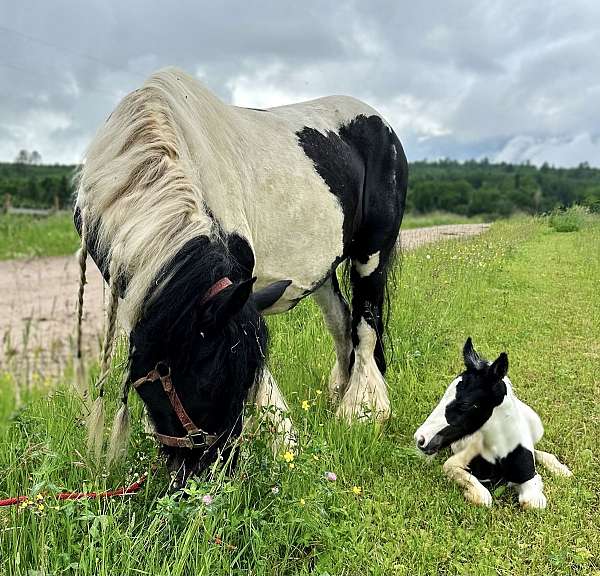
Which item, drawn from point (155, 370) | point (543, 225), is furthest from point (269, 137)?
point (543, 225)

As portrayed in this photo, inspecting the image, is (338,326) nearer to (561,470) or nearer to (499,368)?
(499,368)

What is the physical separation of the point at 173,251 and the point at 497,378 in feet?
6.46

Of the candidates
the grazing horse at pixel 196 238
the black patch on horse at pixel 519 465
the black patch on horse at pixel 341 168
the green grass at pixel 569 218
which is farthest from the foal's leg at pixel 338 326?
the green grass at pixel 569 218

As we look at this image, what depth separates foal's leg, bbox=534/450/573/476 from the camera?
3363mm

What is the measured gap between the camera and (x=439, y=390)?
14.6 ft

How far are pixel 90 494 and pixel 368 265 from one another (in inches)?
100

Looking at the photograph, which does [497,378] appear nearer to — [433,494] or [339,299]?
[433,494]

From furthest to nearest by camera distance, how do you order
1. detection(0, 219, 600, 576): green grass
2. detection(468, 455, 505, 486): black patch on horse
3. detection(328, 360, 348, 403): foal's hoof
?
detection(328, 360, 348, 403): foal's hoof → detection(468, 455, 505, 486): black patch on horse → detection(0, 219, 600, 576): green grass

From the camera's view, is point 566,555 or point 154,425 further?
point 566,555

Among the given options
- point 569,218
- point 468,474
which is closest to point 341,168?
point 468,474

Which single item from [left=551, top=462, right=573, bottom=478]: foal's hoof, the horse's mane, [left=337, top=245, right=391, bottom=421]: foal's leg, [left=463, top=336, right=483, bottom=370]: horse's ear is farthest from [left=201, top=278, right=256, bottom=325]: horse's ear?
[left=551, top=462, right=573, bottom=478]: foal's hoof

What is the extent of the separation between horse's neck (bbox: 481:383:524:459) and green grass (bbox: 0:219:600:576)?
0.27 m

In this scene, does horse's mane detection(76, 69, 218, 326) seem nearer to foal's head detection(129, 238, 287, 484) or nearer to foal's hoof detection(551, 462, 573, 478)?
foal's head detection(129, 238, 287, 484)

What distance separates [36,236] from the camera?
1.79 m
